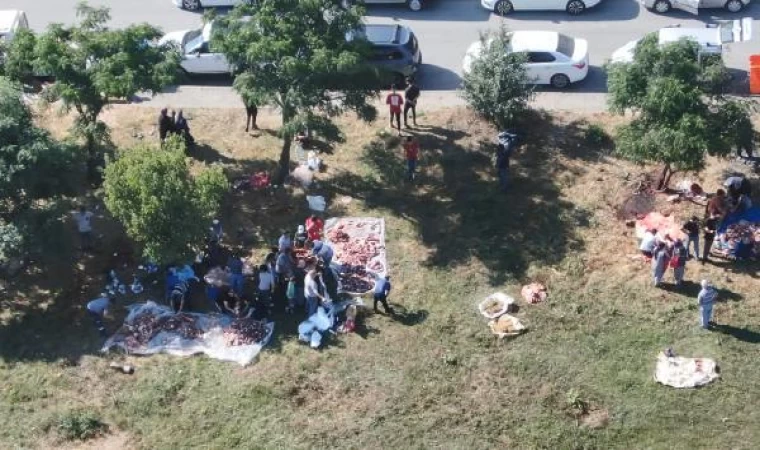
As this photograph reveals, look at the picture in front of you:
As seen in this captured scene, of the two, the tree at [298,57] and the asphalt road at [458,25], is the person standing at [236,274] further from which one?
the asphalt road at [458,25]

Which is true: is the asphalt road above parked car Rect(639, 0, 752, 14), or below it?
below

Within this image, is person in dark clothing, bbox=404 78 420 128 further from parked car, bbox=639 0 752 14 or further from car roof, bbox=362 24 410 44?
parked car, bbox=639 0 752 14

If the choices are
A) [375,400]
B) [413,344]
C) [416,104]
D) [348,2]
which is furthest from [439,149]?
[375,400]

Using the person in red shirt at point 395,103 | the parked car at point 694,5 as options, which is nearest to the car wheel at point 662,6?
the parked car at point 694,5

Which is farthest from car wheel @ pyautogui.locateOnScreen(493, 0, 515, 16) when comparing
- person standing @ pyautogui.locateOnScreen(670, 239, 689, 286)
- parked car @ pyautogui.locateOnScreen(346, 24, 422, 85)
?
person standing @ pyautogui.locateOnScreen(670, 239, 689, 286)

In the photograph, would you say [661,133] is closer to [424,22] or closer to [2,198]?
[424,22]
